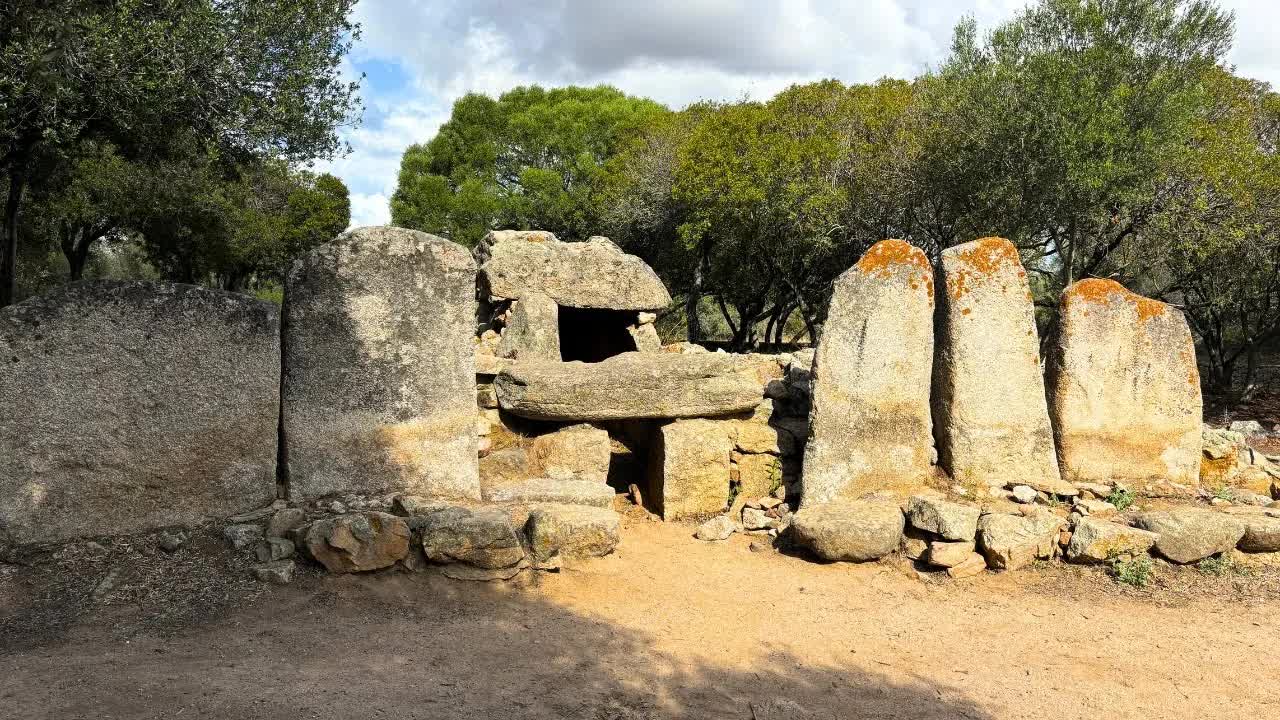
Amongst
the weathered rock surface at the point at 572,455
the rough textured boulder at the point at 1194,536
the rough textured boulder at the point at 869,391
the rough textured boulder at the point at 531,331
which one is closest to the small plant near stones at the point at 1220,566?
the rough textured boulder at the point at 1194,536

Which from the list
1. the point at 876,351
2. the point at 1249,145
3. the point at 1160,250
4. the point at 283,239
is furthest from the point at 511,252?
the point at 283,239

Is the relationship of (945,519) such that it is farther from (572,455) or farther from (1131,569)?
(572,455)

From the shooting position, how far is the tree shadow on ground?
426 cm

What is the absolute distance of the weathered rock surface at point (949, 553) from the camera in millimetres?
6645

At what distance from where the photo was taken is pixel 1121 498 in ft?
24.1

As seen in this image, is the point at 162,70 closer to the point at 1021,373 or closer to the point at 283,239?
the point at 1021,373

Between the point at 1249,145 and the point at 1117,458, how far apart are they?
1078 centimetres

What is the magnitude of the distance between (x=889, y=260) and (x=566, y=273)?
206 inches

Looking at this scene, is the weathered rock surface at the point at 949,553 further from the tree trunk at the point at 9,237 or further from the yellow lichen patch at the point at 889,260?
the tree trunk at the point at 9,237

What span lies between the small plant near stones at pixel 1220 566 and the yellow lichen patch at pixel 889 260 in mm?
3064

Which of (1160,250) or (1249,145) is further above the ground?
(1249,145)

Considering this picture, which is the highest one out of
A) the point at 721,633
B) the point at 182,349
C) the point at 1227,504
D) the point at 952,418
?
the point at 182,349

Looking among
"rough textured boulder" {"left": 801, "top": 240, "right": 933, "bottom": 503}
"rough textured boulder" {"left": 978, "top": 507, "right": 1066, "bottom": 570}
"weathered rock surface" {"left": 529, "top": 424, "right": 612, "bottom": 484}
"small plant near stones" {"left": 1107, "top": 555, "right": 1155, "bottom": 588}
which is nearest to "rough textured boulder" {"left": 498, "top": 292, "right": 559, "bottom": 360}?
"weathered rock surface" {"left": 529, "top": 424, "right": 612, "bottom": 484}

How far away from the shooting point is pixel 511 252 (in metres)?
11.8
